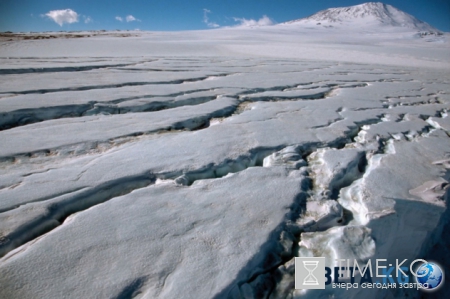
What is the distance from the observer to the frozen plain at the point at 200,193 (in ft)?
2.43

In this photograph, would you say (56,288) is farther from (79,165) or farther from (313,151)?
(313,151)

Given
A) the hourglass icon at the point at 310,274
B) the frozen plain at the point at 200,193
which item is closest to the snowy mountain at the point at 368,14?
the frozen plain at the point at 200,193

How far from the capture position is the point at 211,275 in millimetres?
731

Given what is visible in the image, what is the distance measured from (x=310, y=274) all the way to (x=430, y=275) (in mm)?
585

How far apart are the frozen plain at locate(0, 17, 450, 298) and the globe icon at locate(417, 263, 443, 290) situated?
0.06m

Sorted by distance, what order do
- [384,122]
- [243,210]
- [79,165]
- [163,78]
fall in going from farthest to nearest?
[163,78]
[384,122]
[79,165]
[243,210]

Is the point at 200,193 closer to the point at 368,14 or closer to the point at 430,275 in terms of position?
the point at 430,275

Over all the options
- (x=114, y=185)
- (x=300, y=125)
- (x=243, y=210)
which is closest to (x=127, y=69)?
(x=300, y=125)

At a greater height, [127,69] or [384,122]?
[127,69]

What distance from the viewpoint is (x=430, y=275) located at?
1050 millimetres

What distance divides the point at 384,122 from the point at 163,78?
2025 mm

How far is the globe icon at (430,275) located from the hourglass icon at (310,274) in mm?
520

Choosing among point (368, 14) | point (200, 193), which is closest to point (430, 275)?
point (200, 193)

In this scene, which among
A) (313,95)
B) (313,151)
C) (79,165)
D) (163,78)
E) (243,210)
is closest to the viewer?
(243,210)
